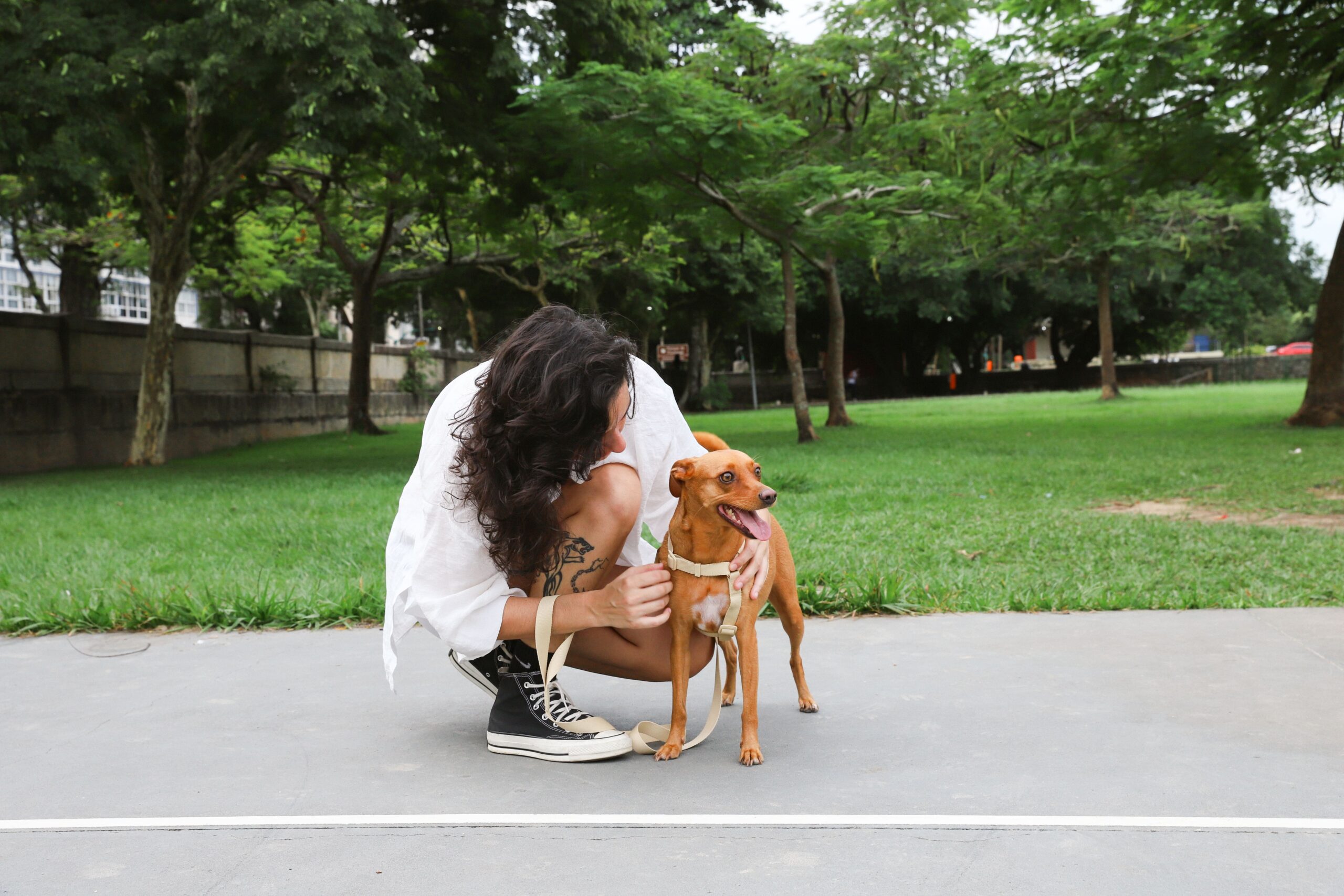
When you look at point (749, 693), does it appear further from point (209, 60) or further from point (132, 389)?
point (132, 389)

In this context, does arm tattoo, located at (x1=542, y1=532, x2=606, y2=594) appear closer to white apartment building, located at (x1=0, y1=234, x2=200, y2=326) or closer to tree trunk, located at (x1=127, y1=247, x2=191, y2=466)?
tree trunk, located at (x1=127, y1=247, x2=191, y2=466)

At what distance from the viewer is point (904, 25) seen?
1731 centimetres

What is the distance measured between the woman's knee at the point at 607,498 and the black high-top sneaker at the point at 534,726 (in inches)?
19.3

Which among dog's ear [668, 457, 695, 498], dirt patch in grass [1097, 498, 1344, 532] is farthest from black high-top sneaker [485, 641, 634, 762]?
dirt patch in grass [1097, 498, 1344, 532]

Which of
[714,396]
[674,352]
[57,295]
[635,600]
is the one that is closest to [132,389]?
[635,600]

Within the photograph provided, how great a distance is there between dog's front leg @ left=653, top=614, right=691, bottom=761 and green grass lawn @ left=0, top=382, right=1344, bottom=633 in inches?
84.0

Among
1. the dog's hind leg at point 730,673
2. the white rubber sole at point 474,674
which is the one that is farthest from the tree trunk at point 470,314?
the white rubber sole at point 474,674

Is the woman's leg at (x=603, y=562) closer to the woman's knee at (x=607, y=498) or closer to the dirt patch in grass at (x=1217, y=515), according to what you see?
the woman's knee at (x=607, y=498)

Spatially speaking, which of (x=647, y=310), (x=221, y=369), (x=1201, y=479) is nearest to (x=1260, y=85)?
(x=1201, y=479)

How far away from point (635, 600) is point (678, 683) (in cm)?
34

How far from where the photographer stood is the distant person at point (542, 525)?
2893 millimetres

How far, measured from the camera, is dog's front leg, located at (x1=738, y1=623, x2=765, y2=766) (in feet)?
9.84

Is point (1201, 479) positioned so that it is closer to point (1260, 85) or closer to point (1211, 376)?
point (1260, 85)

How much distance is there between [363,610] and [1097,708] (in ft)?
10.8
